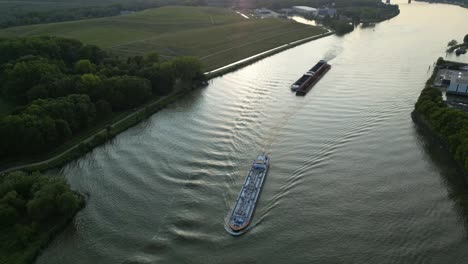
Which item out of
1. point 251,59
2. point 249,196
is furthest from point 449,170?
point 251,59

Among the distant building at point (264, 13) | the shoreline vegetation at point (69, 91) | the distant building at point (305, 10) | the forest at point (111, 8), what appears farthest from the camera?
the distant building at point (305, 10)

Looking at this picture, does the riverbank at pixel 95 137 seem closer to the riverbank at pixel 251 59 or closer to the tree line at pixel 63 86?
the tree line at pixel 63 86

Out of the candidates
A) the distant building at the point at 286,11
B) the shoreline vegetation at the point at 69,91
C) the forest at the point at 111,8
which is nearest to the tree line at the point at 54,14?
the forest at the point at 111,8

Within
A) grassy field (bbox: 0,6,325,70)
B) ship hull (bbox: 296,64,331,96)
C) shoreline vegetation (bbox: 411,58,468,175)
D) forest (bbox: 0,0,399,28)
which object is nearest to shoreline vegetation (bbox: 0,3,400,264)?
grassy field (bbox: 0,6,325,70)

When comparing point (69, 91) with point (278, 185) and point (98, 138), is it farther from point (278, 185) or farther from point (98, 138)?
point (278, 185)

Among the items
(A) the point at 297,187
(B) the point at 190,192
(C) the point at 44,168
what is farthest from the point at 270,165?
(C) the point at 44,168
